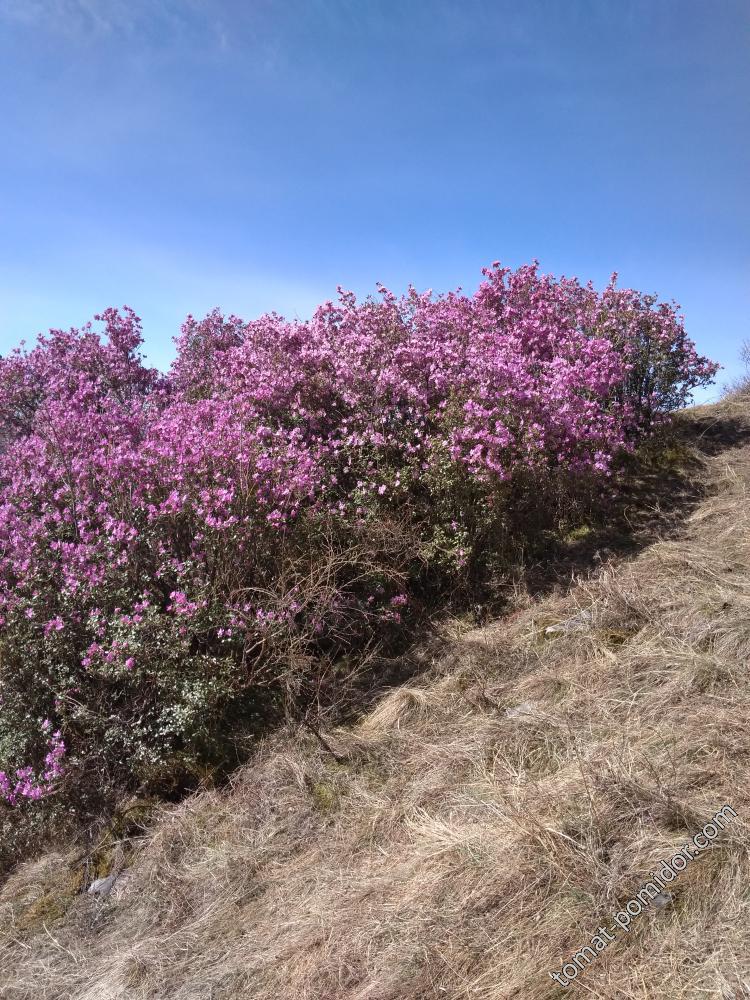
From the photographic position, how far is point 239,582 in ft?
16.3

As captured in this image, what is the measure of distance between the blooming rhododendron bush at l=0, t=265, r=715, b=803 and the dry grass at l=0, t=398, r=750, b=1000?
2.62ft

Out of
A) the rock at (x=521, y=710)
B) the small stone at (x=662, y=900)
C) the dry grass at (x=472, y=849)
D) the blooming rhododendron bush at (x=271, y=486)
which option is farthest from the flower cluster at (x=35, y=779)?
the small stone at (x=662, y=900)

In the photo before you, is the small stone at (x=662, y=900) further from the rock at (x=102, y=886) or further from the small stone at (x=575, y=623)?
the rock at (x=102, y=886)

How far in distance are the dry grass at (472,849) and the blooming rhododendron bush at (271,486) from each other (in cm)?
80

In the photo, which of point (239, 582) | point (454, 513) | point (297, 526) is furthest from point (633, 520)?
point (239, 582)

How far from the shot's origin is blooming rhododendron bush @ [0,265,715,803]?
439 cm

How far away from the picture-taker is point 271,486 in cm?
543

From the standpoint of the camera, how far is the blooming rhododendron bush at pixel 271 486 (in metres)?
4.39

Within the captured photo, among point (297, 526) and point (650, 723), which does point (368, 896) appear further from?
point (297, 526)

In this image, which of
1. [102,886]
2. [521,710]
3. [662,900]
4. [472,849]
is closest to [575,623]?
[521,710]

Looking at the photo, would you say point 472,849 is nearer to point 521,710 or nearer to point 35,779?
point 521,710

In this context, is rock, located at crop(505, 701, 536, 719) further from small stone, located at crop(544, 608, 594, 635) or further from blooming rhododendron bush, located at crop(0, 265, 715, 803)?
blooming rhododendron bush, located at crop(0, 265, 715, 803)

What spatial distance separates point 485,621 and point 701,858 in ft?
10.8

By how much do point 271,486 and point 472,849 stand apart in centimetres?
330
